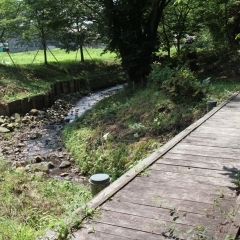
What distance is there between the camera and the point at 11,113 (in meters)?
14.7

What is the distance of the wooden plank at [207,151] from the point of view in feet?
16.6

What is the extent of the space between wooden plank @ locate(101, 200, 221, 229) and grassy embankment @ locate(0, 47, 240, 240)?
496 mm

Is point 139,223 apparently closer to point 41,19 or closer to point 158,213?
point 158,213

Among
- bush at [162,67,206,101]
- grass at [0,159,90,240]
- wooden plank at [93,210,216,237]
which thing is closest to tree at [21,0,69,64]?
bush at [162,67,206,101]

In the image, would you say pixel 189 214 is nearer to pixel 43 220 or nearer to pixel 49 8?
pixel 43 220

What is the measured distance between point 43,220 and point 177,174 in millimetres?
1763

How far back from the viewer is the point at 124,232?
3.12m

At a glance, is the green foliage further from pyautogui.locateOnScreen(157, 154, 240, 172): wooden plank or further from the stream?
pyautogui.locateOnScreen(157, 154, 240, 172): wooden plank

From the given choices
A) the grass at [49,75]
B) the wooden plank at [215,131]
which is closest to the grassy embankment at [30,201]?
the grass at [49,75]

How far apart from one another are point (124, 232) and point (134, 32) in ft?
45.2

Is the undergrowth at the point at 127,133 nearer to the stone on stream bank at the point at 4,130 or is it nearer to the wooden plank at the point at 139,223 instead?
the stone on stream bank at the point at 4,130

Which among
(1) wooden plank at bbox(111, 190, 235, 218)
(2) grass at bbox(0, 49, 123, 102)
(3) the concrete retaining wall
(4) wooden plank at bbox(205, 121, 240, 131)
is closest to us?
(1) wooden plank at bbox(111, 190, 235, 218)

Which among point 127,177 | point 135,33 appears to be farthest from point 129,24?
point 127,177

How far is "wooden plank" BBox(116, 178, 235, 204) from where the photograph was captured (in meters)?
3.71
